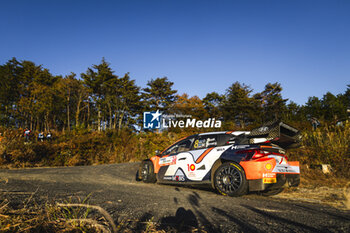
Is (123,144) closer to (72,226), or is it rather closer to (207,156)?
(207,156)

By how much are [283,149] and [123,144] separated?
10.7 metres

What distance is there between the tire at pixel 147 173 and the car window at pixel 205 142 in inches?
76.0

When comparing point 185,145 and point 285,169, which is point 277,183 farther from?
point 185,145

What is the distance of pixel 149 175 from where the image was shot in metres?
6.66

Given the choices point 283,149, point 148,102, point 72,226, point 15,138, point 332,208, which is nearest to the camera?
point 72,226

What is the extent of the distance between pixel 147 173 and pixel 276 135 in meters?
4.18

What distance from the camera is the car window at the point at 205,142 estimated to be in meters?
5.21

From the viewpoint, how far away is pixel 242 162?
428 cm

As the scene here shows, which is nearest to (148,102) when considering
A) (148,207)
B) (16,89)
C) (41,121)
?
(41,121)

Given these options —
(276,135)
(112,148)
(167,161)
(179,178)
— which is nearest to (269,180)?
(276,135)

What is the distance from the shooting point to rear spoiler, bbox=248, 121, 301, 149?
425cm

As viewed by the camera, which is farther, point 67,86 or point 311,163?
point 67,86

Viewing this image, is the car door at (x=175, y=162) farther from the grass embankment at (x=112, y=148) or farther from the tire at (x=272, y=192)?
the grass embankment at (x=112, y=148)

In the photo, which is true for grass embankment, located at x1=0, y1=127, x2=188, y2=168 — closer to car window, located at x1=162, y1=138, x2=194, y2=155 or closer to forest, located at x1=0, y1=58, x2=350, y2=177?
forest, located at x1=0, y1=58, x2=350, y2=177
